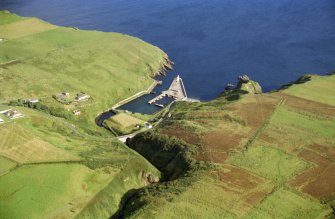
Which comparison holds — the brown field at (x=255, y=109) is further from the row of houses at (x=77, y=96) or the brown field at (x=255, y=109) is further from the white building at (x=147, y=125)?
the row of houses at (x=77, y=96)

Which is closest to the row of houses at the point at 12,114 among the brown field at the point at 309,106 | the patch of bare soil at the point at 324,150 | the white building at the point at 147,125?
the white building at the point at 147,125

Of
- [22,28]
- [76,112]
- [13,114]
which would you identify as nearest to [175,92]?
[76,112]

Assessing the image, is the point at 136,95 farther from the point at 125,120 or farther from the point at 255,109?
the point at 255,109

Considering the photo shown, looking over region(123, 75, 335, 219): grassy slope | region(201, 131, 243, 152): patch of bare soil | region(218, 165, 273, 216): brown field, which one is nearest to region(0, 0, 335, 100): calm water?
region(123, 75, 335, 219): grassy slope

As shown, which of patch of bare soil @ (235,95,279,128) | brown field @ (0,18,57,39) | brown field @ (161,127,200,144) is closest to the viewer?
brown field @ (161,127,200,144)

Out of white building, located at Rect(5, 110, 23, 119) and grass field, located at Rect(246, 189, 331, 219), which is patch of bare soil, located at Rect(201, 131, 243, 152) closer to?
grass field, located at Rect(246, 189, 331, 219)

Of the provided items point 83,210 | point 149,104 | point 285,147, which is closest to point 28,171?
point 83,210

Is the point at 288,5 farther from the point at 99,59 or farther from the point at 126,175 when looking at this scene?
the point at 126,175
